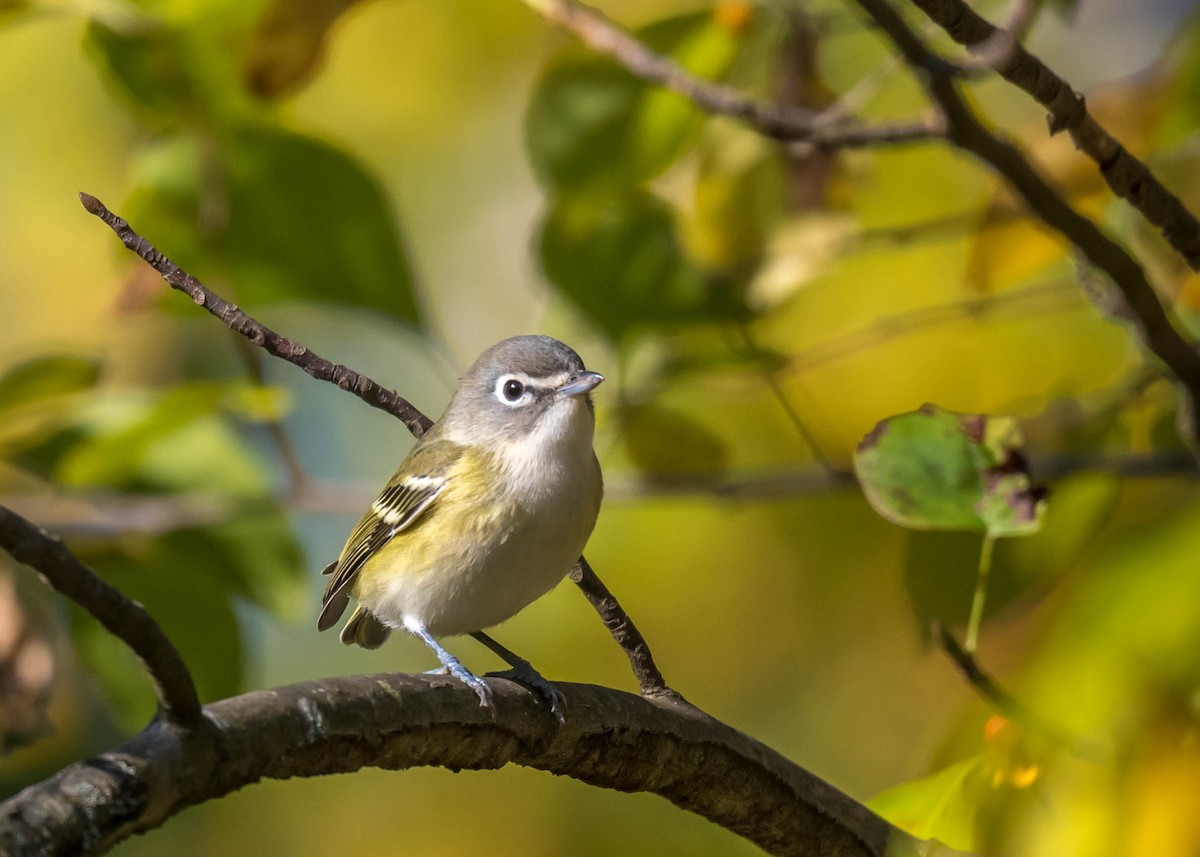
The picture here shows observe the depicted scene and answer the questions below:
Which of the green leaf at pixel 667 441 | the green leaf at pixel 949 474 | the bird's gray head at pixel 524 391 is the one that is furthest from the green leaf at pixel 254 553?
the green leaf at pixel 949 474

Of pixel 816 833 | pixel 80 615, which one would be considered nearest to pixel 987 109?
pixel 816 833

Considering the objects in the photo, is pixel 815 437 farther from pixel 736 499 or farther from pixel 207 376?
pixel 207 376

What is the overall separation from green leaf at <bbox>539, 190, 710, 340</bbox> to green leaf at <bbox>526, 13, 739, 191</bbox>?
6cm

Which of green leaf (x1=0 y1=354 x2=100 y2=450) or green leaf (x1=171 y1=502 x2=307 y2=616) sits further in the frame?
green leaf (x1=171 y1=502 x2=307 y2=616)

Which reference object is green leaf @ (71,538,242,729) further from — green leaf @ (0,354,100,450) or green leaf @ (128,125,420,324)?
green leaf @ (128,125,420,324)

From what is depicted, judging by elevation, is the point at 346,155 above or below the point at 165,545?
above

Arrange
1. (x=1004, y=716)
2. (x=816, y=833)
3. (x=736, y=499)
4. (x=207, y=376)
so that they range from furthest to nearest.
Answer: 1. (x=207, y=376)
2. (x=736, y=499)
3. (x=816, y=833)
4. (x=1004, y=716)

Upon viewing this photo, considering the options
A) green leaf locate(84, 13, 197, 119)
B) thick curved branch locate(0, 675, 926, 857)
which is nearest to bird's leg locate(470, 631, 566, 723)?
thick curved branch locate(0, 675, 926, 857)

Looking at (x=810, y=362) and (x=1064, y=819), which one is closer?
(x=1064, y=819)

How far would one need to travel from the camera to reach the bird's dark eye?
294 centimetres

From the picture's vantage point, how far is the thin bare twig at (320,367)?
150 cm

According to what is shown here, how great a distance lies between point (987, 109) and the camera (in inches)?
147

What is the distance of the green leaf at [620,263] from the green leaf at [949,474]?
34.2 inches

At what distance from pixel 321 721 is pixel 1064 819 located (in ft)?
2.56
